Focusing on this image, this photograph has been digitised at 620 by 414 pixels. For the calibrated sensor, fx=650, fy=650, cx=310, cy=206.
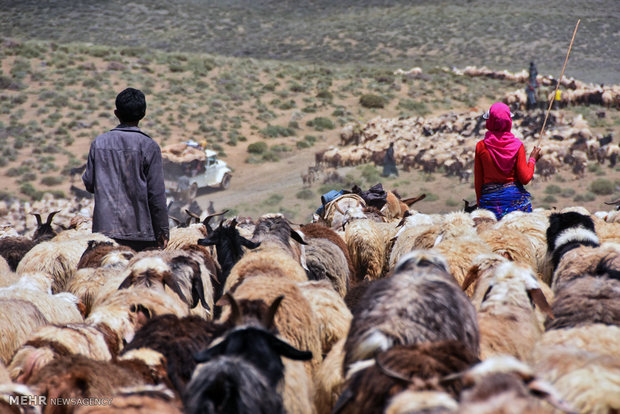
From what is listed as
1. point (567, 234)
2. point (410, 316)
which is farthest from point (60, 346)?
point (567, 234)

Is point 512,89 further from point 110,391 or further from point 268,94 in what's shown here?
point 110,391

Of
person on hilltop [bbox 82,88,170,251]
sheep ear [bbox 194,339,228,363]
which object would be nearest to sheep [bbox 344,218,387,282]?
person on hilltop [bbox 82,88,170,251]

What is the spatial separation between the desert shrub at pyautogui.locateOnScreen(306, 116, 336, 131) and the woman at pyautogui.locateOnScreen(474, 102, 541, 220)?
27.3m

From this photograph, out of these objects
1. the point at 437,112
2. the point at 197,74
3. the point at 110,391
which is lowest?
the point at 437,112

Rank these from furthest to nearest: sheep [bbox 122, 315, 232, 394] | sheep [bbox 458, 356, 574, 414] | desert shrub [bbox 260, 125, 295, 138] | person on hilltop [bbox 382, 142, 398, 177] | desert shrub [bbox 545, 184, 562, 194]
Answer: desert shrub [bbox 260, 125, 295, 138] < person on hilltop [bbox 382, 142, 398, 177] < desert shrub [bbox 545, 184, 562, 194] < sheep [bbox 122, 315, 232, 394] < sheep [bbox 458, 356, 574, 414]

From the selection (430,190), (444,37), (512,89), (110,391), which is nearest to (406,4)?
(444,37)

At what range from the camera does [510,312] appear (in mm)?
3549

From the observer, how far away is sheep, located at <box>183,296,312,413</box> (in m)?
2.40

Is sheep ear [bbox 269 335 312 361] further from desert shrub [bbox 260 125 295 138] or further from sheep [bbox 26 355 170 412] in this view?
desert shrub [bbox 260 125 295 138]

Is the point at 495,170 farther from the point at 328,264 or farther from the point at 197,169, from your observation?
the point at 197,169

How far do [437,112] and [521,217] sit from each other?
104 ft

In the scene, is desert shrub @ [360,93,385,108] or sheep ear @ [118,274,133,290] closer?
sheep ear @ [118,274,133,290]

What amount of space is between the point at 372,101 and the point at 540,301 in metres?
35.2

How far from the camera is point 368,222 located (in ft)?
24.0
